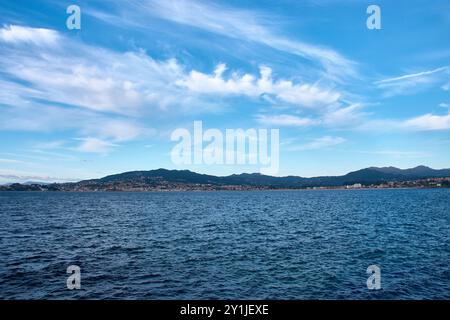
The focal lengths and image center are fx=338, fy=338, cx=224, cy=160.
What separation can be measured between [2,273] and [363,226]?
63.1 meters

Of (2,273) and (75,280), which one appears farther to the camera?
(2,273)

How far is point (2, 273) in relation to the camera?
34.2 m

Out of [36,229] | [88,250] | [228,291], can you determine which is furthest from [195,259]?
[36,229]

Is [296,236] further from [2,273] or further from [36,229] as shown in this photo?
[36,229]
